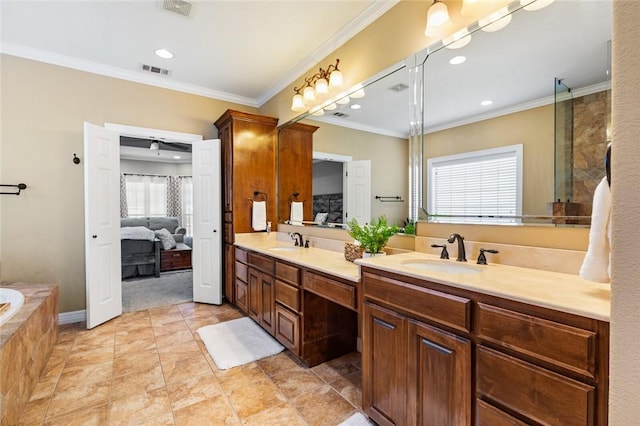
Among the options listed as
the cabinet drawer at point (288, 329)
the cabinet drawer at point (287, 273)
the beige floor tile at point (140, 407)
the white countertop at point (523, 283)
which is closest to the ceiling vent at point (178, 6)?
the cabinet drawer at point (287, 273)

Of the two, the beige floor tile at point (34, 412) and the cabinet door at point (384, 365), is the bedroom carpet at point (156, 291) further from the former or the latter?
the cabinet door at point (384, 365)

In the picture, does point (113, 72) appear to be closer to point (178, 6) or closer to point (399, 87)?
point (178, 6)

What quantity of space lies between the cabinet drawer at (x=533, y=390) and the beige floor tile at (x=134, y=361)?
228 centimetres

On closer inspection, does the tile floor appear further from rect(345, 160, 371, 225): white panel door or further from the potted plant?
rect(345, 160, 371, 225): white panel door

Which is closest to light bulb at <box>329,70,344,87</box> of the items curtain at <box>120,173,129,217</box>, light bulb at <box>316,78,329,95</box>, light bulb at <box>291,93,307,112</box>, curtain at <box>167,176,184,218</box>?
light bulb at <box>316,78,329,95</box>

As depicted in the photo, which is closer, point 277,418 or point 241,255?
point 277,418

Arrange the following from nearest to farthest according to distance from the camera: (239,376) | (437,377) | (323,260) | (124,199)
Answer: (437,377) < (239,376) < (323,260) < (124,199)

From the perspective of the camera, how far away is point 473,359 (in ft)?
3.62

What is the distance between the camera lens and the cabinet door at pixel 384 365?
137 centimetres

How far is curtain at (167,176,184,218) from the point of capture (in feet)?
26.0

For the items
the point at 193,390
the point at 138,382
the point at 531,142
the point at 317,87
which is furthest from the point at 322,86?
the point at 138,382

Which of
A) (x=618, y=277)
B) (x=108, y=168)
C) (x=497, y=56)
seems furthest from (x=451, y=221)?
(x=108, y=168)

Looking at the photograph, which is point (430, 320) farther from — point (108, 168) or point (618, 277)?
point (108, 168)

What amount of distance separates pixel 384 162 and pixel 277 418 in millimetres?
1812
